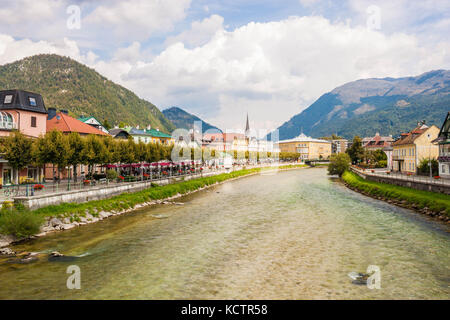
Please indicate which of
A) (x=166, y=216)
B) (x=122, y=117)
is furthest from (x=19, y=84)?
(x=166, y=216)

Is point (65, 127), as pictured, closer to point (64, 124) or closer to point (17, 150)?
point (64, 124)

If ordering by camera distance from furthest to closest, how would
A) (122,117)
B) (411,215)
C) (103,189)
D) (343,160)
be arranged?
(122,117), (343,160), (103,189), (411,215)

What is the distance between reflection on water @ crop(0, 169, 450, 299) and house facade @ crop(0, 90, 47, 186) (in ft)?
46.1

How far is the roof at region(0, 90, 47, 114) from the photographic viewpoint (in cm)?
3706

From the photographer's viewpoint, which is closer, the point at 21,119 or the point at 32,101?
the point at 21,119

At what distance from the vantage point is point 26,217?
21.1m

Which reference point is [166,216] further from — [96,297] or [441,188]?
[441,188]

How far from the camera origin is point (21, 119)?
37406 mm

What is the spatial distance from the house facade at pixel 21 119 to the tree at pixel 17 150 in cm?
466

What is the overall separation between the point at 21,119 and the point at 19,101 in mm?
2157

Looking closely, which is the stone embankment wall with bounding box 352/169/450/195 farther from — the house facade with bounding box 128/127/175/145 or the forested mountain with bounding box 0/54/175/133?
the forested mountain with bounding box 0/54/175/133

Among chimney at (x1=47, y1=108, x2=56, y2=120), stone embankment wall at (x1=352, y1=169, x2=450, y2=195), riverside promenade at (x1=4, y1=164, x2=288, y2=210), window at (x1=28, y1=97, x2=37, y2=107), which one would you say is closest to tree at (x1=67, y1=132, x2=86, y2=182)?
riverside promenade at (x1=4, y1=164, x2=288, y2=210)

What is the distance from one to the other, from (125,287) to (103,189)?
66.1ft

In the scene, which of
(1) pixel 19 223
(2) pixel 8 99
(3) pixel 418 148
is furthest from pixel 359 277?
(3) pixel 418 148
